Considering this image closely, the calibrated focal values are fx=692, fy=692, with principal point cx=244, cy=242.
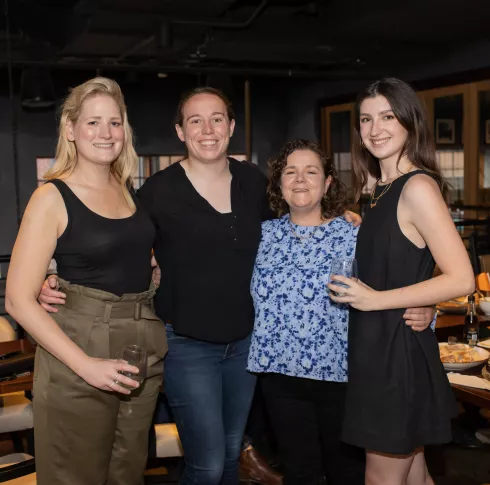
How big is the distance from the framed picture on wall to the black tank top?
5946 mm

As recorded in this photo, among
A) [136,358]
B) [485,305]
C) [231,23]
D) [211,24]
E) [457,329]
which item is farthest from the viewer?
[231,23]

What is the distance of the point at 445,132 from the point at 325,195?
5.41 metres

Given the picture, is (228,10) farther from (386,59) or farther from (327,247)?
(327,247)

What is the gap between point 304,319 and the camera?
2234 mm

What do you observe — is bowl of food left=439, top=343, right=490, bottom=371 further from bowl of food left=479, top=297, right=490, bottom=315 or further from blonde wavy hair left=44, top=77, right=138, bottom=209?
blonde wavy hair left=44, top=77, right=138, bottom=209

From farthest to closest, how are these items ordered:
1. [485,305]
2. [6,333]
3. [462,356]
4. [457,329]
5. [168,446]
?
[6,333], [485,305], [457,329], [168,446], [462,356]

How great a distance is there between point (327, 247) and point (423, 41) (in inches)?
205

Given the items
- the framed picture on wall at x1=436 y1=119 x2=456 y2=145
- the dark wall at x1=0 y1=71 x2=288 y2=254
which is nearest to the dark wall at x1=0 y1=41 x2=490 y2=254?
the dark wall at x1=0 y1=71 x2=288 y2=254

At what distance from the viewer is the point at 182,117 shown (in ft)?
7.73

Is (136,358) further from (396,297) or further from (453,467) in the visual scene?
(453,467)

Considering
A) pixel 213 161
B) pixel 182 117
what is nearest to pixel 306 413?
pixel 213 161

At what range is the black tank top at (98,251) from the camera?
1.88m

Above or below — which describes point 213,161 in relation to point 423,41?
below

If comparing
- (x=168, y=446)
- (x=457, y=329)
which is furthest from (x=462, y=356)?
(x=168, y=446)
